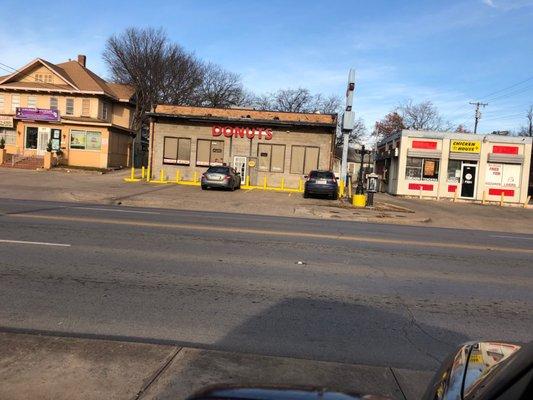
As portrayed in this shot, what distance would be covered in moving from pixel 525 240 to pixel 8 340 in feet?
47.0

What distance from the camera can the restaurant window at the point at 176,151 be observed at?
37.8 meters

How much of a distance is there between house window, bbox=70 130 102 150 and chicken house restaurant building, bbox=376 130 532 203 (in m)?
24.6

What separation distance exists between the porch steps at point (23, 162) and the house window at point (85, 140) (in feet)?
9.53

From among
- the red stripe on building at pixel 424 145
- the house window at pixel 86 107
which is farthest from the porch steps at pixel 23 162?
the red stripe on building at pixel 424 145

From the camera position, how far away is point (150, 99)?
5612cm

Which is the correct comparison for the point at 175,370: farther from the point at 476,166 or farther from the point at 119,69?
the point at 119,69

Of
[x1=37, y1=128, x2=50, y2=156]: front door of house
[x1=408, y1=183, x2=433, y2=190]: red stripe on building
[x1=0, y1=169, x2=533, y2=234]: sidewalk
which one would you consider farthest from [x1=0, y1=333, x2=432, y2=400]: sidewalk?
[x1=37, y1=128, x2=50, y2=156]: front door of house

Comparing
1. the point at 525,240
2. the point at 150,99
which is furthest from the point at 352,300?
the point at 150,99

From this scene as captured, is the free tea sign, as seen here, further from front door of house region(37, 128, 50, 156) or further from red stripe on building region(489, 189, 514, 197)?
→ front door of house region(37, 128, 50, 156)

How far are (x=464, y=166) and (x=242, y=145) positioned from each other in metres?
15.1

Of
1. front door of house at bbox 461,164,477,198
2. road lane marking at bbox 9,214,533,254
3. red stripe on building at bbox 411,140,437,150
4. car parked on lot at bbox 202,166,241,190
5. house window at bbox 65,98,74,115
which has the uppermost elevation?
house window at bbox 65,98,74,115

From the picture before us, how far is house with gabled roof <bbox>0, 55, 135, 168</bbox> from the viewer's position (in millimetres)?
43750

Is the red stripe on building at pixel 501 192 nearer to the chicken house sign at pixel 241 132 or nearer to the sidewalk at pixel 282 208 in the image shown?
the sidewalk at pixel 282 208

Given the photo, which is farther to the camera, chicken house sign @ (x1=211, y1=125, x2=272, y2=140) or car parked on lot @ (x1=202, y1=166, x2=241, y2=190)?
chicken house sign @ (x1=211, y1=125, x2=272, y2=140)
